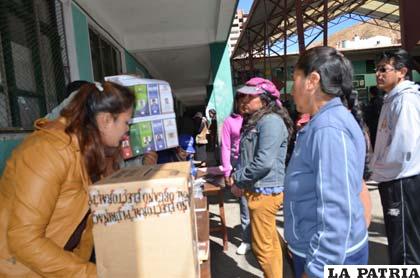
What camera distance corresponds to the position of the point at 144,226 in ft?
4.06

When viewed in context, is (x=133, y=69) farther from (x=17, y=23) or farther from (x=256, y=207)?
(x=256, y=207)

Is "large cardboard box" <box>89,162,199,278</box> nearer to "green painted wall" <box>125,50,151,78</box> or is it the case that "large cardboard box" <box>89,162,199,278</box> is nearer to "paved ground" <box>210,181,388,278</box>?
"paved ground" <box>210,181,388,278</box>

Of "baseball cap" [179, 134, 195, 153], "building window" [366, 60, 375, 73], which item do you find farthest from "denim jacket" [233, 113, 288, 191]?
"building window" [366, 60, 375, 73]

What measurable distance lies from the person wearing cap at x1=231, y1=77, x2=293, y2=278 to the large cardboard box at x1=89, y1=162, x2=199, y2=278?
146 cm

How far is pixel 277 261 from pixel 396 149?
46.1 inches

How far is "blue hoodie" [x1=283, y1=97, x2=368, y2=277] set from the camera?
1297 mm

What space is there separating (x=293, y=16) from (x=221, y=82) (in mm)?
8386

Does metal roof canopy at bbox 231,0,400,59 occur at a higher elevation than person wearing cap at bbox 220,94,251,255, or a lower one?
higher

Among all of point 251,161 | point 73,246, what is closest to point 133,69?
point 251,161

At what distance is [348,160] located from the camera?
51.4 inches

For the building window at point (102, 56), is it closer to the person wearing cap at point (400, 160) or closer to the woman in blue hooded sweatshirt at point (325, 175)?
the person wearing cap at point (400, 160)

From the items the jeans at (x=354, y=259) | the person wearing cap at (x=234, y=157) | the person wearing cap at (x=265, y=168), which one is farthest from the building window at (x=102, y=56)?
the jeans at (x=354, y=259)

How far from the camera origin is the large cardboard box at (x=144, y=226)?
4.02 ft

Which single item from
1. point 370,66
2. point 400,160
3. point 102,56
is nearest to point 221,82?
point 102,56
